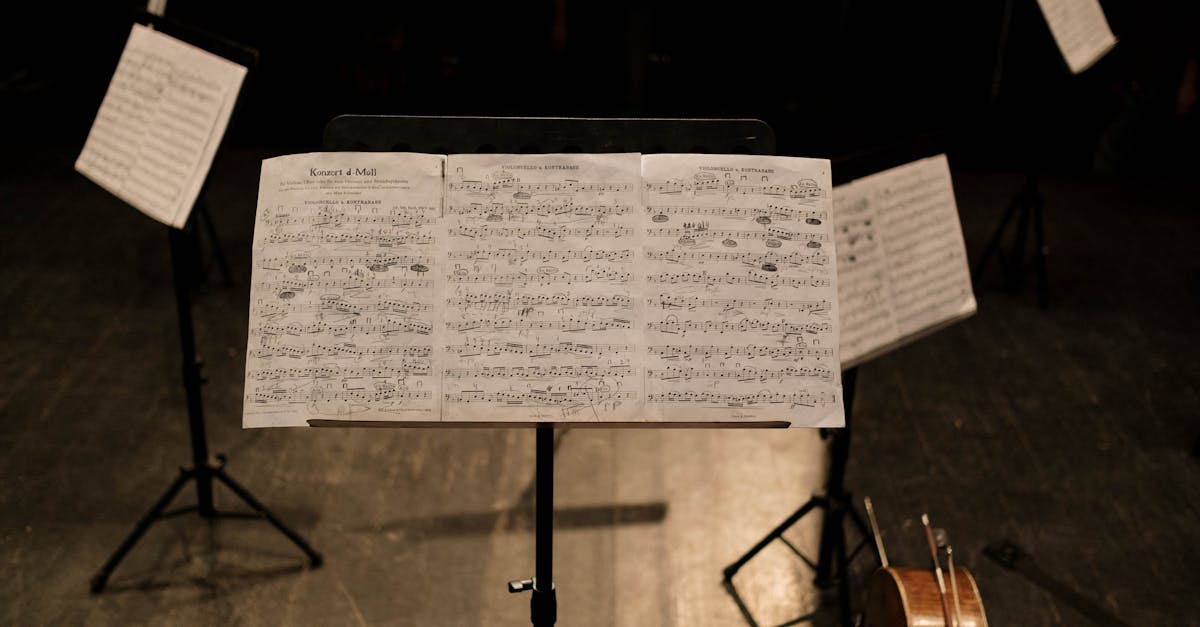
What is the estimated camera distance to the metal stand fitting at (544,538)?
2.11 metres

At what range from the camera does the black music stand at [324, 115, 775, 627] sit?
2027 millimetres

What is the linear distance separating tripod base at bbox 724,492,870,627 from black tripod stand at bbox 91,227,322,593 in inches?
48.6

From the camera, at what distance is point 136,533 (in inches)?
123

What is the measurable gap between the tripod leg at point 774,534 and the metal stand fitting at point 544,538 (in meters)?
1.00

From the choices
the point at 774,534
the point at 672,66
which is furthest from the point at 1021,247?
the point at 672,66

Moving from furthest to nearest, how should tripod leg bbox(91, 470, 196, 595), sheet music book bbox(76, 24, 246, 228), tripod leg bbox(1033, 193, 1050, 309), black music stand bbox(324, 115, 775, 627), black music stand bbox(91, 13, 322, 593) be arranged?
tripod leg bbox(1033, 193, 1050, 309) → tripod leg bbox(91, 470, 196, 595) → black music stand bbox(91, 13, 322, 593) → sheet music book bbox(76, 24, 246, 228) → black music stand bbox(324, 115, 775, 627)

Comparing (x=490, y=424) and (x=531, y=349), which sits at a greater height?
(x=531, y=349)

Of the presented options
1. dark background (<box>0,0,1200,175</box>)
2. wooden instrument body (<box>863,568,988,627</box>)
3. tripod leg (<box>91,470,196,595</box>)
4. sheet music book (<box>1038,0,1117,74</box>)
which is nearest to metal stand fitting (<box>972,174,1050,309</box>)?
sheet music book (<box>1038,0,1117,74</box>)

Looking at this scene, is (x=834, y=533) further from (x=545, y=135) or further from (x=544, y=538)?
(x=545, y=135)

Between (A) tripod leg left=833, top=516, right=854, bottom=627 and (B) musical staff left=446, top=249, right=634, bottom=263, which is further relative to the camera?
(A) tripod leg left=833, top=516, right=854, bottom=627

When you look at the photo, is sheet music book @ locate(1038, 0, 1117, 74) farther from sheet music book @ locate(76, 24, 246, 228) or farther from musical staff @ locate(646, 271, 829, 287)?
sheet music book @ locate(76, 24, 246, 228)

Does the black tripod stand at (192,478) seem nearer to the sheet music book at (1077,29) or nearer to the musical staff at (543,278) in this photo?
the musical staff at (543,278)

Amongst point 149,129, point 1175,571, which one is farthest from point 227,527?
point 1175,571

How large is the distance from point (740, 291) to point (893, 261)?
72 centimetres
